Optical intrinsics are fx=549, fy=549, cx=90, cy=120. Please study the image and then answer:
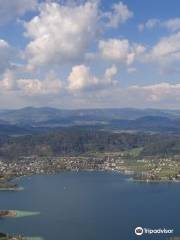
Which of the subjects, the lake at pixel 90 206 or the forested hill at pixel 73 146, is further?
the forested hill at pixel 73 146

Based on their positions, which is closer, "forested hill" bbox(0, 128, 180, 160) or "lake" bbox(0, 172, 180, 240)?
"lake" bbox(0, 172, 180, 240)

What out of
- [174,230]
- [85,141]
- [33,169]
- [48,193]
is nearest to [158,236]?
[174,230]

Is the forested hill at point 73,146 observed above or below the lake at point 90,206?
above

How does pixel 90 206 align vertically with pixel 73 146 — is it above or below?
below

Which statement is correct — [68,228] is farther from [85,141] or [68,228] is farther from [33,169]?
[85,141]

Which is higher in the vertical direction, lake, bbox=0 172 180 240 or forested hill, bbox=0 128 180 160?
forested hill, bbox=0 128 180 160

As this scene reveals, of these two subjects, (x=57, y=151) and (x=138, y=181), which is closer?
(x=138, y=181)

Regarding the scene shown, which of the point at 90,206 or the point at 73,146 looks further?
the point at 73,146

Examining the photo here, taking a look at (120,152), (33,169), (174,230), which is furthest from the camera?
(120,152)
